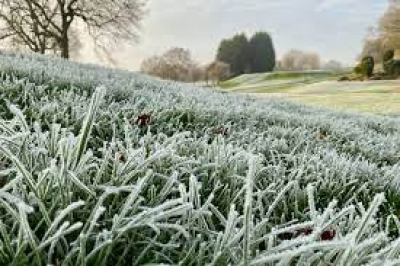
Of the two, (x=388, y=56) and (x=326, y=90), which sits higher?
(x=388, y=56)

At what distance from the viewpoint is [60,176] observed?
127 cm

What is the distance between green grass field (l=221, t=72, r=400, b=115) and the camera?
3053 cm

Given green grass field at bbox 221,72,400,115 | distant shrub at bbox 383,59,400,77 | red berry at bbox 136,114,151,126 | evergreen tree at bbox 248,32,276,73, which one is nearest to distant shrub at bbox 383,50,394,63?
distant shrub at bbox 383,59,400,77

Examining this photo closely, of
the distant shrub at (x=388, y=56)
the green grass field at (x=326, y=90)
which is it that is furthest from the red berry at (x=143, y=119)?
the distant shrub at (x=388, y=56)

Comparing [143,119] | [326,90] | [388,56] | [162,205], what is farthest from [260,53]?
[162,205]

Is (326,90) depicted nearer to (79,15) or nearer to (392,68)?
(392,68)

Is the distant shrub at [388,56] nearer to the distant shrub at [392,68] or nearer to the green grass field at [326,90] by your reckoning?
the distant shrub at [392,68]

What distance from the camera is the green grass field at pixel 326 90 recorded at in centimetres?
3053

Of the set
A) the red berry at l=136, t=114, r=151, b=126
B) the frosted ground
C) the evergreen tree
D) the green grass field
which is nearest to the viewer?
the frosted ground

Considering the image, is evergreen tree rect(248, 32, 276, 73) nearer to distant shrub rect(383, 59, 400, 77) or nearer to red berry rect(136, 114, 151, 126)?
distant shrub rect(383, 59, 400, 77)

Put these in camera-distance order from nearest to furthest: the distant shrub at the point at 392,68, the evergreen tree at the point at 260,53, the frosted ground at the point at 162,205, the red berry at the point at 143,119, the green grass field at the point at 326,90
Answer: the frosted ground at the point at 162,205, the red berry at the point at 143,119, the green grass field at the point at 326,90, the distant shrub at the point at 392,68, the evergreen tree at the point at 260,53

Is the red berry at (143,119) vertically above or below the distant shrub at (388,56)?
below

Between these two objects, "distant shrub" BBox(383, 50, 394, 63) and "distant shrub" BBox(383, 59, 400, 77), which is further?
"distant shrub" BBox(383, 50, 394, 63)

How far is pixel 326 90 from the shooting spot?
164 ft
